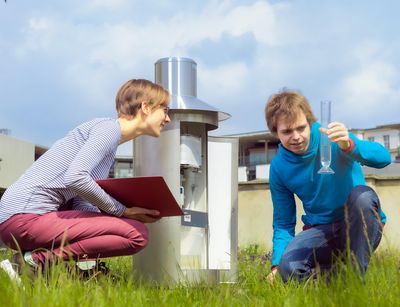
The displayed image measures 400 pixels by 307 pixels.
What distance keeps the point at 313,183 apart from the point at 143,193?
1.05m

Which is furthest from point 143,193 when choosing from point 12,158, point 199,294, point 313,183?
point 12,158

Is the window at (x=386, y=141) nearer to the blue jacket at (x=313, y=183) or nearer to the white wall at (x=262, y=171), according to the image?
the white wall at (x=262, y=171)

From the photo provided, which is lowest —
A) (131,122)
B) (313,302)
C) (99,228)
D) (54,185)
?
(313,302)

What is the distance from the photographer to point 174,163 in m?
4.66

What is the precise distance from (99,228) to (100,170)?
12.6 inches

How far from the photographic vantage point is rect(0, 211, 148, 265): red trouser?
3.72 m

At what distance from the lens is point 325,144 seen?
3.87 metres

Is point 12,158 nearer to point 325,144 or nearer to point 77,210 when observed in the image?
point 77,210

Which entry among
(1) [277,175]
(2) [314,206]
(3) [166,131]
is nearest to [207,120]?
(3) [166,131]

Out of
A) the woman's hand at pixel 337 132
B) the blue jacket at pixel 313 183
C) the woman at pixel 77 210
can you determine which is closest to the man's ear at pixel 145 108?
the woman at pixel 77 210

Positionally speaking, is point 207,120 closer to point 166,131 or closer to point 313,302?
point 166,131

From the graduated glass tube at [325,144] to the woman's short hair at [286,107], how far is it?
0.60ft

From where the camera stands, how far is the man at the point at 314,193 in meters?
3.89

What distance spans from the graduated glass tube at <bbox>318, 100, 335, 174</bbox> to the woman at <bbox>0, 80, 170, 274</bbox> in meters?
0.94
